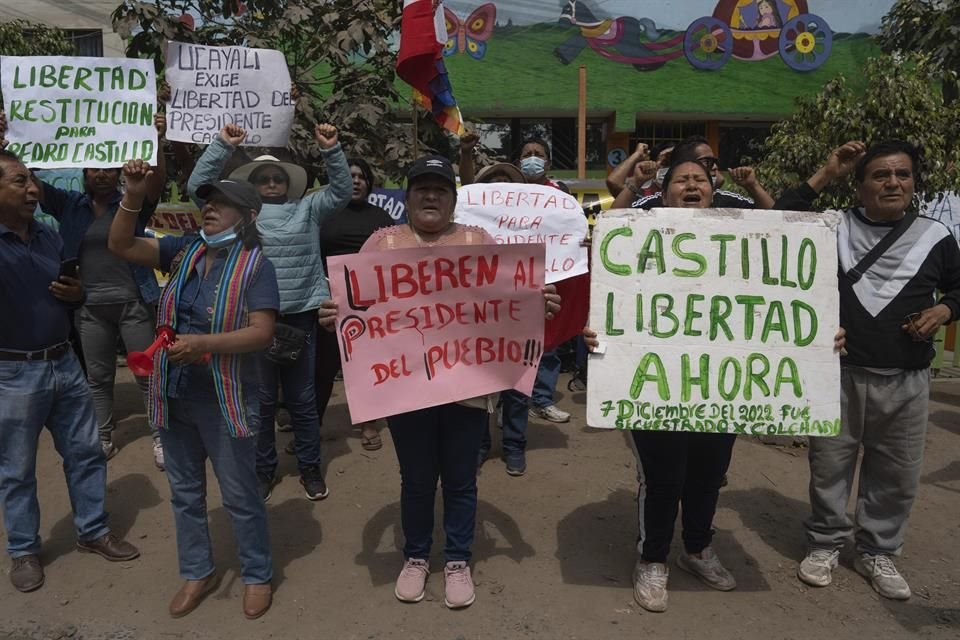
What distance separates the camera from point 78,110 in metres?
4.07

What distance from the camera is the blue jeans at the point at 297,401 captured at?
13.5ft

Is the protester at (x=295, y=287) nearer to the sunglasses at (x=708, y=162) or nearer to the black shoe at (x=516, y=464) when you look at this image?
the black shoe at (x=516, y=464)

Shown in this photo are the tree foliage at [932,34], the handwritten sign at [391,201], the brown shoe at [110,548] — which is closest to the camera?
the brown shoe at [110,548]

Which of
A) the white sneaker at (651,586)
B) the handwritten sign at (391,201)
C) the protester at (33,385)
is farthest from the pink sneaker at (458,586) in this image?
the handwritten sign at (391,201)

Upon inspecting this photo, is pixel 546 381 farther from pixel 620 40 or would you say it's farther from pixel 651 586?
pixel 620 40

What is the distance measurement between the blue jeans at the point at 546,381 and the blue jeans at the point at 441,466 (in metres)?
2.38

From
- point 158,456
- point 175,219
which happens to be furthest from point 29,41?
point 158,456

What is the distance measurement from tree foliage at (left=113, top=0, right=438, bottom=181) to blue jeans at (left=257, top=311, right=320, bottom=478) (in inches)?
90.1

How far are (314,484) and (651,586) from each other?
2.12 metres

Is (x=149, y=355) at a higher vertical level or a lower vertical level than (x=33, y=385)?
higher

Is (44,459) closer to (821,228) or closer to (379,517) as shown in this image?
(379,517)

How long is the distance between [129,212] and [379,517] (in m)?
2.14

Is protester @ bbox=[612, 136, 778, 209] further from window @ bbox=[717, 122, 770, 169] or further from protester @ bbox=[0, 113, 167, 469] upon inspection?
window @ bbox=[717, 122, 770, 169]

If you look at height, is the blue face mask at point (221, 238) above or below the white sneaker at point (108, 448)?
above
